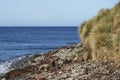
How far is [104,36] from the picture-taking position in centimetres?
2580

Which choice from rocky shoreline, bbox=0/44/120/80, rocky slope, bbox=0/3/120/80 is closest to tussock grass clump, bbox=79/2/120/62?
rocky slope, bbox=0/3/120/80

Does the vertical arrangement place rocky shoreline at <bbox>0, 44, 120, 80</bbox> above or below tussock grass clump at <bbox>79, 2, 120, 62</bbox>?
below

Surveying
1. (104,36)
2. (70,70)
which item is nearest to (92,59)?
(104,36)

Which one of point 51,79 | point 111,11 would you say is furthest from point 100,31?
point 51,79

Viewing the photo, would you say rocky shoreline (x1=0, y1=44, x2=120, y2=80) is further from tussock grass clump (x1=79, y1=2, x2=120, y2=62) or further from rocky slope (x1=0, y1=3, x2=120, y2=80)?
tussock grass clump (x1=79, y1=2, x2=120, y2=62)

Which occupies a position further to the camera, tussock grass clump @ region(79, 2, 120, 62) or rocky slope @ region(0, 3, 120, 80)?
tussock grass clump @ region(79, 2, 120, 62)

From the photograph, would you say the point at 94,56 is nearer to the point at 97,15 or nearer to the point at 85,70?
the point at 85,70

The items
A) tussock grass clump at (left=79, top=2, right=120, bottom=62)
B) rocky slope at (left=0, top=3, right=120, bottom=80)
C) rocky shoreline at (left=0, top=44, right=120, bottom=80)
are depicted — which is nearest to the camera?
rocky shoreline at (left=0, top=44, right=120, bottom=80)

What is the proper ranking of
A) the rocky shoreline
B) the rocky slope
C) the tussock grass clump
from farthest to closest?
the tussock grass clump, the rocky slope, the rocky shoreline

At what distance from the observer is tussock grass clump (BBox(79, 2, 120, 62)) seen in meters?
24.3

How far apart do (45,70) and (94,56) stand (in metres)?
3.09

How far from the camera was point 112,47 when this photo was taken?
2467 centimetres

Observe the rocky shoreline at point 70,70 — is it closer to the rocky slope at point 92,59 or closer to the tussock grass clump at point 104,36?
the rocky slope at point 92,59

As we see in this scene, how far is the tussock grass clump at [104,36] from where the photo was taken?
2434cm
